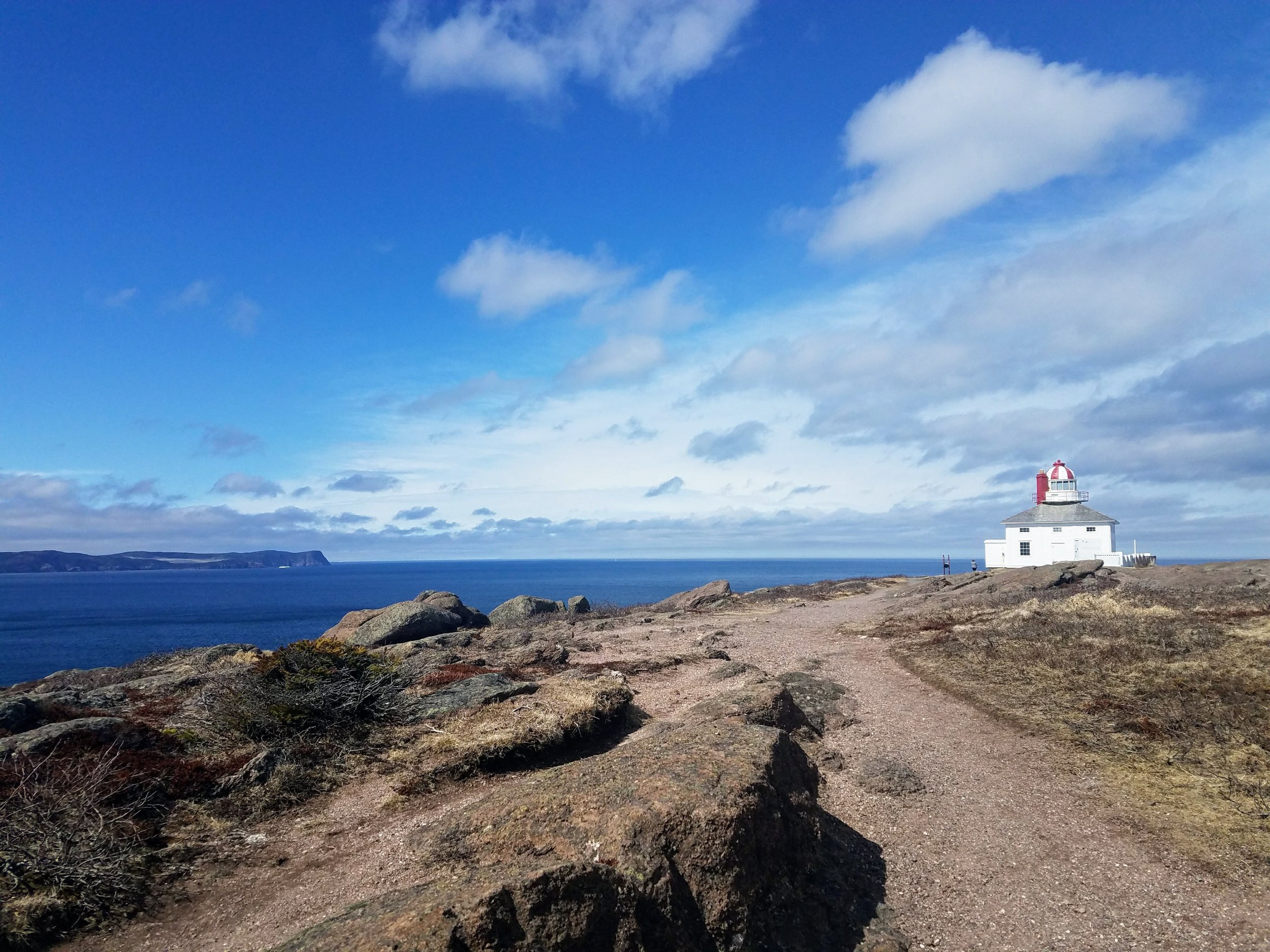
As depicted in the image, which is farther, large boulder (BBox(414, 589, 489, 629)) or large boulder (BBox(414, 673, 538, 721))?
large boulder (BBox(414, 589, 489, 629))

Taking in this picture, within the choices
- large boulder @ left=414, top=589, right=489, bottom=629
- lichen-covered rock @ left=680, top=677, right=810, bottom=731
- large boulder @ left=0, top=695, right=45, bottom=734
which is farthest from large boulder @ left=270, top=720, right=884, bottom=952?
large boulder @ left=414, top=589, right=489, bottom=629

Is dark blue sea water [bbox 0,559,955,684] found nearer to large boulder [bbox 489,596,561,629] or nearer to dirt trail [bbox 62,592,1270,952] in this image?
large boulder [bbox 489,596,561,629]

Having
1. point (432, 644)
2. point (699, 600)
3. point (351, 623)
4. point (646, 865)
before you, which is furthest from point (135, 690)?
point (699, 600)

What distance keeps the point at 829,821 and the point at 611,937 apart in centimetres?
387

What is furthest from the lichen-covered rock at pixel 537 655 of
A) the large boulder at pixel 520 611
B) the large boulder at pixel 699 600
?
the large boulder at pixel 699 600

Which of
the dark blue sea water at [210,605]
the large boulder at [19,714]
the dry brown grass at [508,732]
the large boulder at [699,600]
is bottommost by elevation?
the dark blue sea water at [210,605]

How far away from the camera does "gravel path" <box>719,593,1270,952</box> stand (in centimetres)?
579

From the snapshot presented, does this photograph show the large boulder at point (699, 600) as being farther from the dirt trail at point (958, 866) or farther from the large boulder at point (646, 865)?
the large boulder at point (646, 865)

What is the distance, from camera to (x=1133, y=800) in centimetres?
822

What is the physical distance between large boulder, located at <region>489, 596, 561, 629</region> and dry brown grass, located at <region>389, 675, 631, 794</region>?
1836cm

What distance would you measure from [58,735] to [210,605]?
306ft

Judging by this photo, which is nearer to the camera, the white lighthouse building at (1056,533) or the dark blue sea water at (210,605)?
the white lighthouse building at (1056,533)

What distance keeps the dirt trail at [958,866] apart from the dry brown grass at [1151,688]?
25.7 inches

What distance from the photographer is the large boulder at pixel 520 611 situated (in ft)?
99.6
